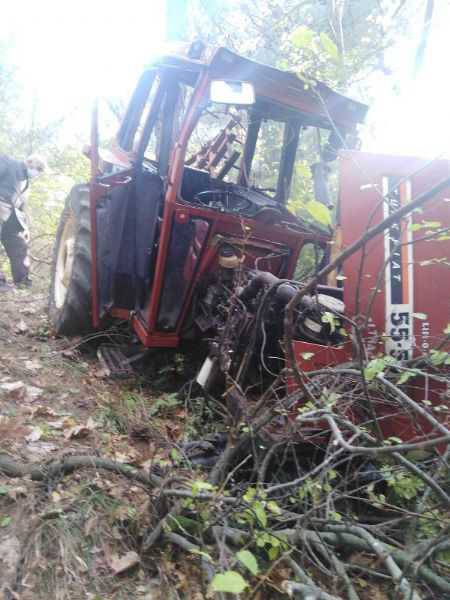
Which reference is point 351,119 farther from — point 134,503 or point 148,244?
point 134,503

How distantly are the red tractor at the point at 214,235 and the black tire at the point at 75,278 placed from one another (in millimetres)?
13

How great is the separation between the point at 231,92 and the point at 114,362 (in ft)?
6.80

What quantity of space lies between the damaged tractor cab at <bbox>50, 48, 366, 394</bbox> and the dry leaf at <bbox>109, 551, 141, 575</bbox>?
1077mm

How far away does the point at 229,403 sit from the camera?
2553 millimetres

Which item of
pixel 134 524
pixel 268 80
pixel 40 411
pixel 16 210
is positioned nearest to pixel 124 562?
pixel 134 524

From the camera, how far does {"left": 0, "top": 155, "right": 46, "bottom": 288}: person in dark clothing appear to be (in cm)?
600

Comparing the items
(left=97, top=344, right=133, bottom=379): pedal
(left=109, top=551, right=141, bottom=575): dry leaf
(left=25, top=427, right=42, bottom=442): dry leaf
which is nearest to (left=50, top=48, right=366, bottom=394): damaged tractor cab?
(left=97, top=344, right=133, bottom=379): pedal

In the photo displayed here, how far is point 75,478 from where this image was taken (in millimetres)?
2152

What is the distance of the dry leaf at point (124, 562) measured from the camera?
175 centimetres

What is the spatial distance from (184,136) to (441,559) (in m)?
2.51

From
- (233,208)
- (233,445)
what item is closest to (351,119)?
(233,208)

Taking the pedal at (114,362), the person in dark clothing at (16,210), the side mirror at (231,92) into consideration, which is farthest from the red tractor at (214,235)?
the person in dark clothing at (16,210)

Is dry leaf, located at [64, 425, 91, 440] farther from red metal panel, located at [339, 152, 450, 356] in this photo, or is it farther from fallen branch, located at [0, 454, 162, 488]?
red metal panel, located at [339, 152, 450, 356]

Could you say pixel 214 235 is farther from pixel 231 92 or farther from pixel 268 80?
pixel 268 80
